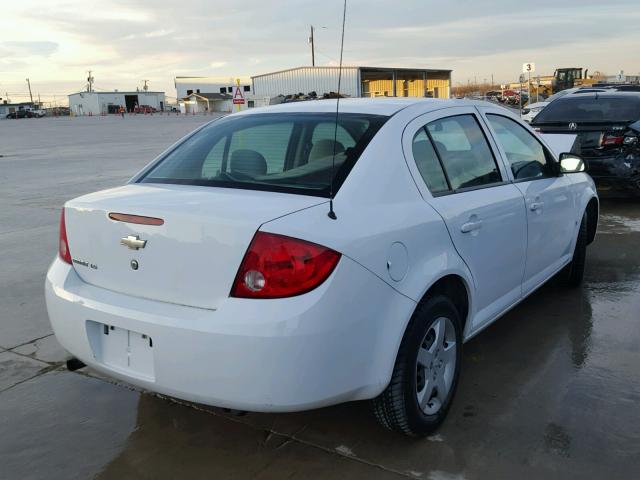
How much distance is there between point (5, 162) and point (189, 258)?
59.1 feet

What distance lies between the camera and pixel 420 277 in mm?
2686

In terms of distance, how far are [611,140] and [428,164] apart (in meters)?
6.13

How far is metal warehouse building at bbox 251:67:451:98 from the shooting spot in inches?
1965

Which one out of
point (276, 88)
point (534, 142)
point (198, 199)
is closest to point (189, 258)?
point (198, 199)

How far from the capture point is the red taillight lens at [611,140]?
8091 mm

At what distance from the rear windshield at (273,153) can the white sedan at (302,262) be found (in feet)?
0.04

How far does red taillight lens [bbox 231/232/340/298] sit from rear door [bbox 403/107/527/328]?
83 cm

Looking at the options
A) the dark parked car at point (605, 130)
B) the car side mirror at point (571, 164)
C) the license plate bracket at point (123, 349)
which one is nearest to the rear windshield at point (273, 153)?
the license plate bracket at point (123, 349)

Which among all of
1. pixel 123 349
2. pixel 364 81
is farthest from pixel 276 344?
pixel 364 81

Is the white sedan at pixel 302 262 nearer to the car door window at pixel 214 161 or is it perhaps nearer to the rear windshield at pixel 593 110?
the car door window at pixel 214 161

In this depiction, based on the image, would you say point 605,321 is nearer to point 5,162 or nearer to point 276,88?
point 5,162

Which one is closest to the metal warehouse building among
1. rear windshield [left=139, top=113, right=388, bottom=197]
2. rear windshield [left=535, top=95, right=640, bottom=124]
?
rear windshield [left=535, top=95, right=640, bottom=124]

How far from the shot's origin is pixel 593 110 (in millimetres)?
8969

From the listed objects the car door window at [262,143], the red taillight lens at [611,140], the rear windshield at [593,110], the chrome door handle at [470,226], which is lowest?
the red taillight lens at [611,140]
